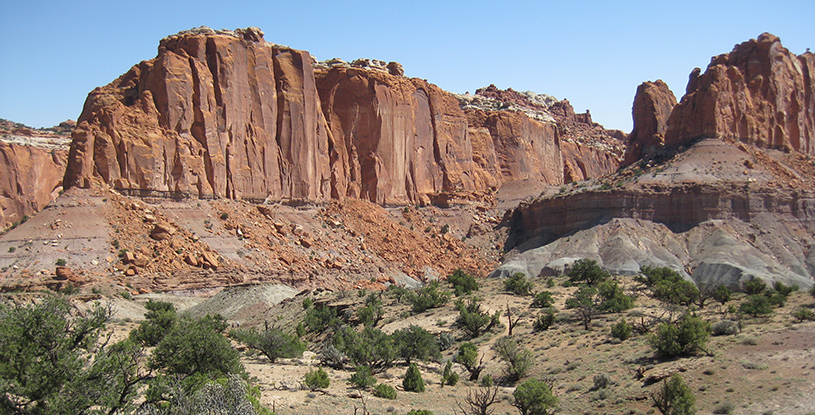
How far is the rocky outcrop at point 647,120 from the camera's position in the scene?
262 feet

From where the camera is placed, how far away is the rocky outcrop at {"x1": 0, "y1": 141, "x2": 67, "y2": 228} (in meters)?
69.4

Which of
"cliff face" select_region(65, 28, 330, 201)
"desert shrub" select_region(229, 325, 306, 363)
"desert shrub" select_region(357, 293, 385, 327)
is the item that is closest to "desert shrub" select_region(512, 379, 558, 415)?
"desert shrub" select_region(229, 325, 306, 363)

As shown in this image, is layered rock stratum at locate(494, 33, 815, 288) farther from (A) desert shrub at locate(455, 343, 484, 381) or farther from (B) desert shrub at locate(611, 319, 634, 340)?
(A) desert shrub at locate(455, 343, 484, 381)

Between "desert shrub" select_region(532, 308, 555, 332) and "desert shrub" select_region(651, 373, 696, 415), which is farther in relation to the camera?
"desert shrub" select_region(532, 308, 555, 332)

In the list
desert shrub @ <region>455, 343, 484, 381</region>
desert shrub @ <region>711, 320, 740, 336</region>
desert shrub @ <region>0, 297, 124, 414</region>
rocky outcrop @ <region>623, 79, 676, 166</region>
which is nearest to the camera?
desert shrub @ <region>0, 297, 124, 414</region>

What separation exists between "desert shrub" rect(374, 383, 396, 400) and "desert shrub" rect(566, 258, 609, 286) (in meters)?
25.9

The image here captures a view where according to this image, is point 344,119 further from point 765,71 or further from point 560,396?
point 560,396

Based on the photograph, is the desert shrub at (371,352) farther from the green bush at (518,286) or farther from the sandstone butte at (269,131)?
the sandstone butte at (269,131)

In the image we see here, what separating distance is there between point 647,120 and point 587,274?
41564 mm

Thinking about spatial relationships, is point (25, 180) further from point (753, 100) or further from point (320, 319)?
point (753, 100)

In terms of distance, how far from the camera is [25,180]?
71625mm

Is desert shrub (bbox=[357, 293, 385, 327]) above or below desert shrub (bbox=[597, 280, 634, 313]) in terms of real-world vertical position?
below

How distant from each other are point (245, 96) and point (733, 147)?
49534 millimetres

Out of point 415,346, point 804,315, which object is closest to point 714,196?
point 804,315
